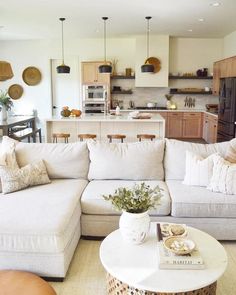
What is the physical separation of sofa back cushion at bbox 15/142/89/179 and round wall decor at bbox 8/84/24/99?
6128 millimetres

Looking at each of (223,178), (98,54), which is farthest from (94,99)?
(223,178)

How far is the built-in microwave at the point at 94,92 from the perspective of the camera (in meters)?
8.77

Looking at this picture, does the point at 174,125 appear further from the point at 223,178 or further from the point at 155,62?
the point at 223,178

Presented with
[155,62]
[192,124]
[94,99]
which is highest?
[155,62]

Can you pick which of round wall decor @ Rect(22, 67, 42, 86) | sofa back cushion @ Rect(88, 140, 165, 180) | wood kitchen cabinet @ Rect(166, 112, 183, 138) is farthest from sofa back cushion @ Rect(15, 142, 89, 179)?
round wall decor @ Rect(22, 67, 42, 86)

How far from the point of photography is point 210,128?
25.3 feet

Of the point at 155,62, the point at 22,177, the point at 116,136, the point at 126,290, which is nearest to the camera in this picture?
the point at 126,290

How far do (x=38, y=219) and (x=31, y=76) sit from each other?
743 centimetres

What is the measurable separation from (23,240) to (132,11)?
4.79 metres

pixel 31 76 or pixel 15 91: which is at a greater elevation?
pixel 31 76

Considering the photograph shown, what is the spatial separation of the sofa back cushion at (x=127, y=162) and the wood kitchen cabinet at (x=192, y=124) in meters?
5.30

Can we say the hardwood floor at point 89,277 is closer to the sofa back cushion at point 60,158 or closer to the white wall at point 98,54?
the sofa back cushion at point 60,158

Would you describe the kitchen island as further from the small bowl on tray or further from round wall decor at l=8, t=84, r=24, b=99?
the small bowl on tray

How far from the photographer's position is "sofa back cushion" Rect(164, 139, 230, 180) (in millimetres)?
3451
